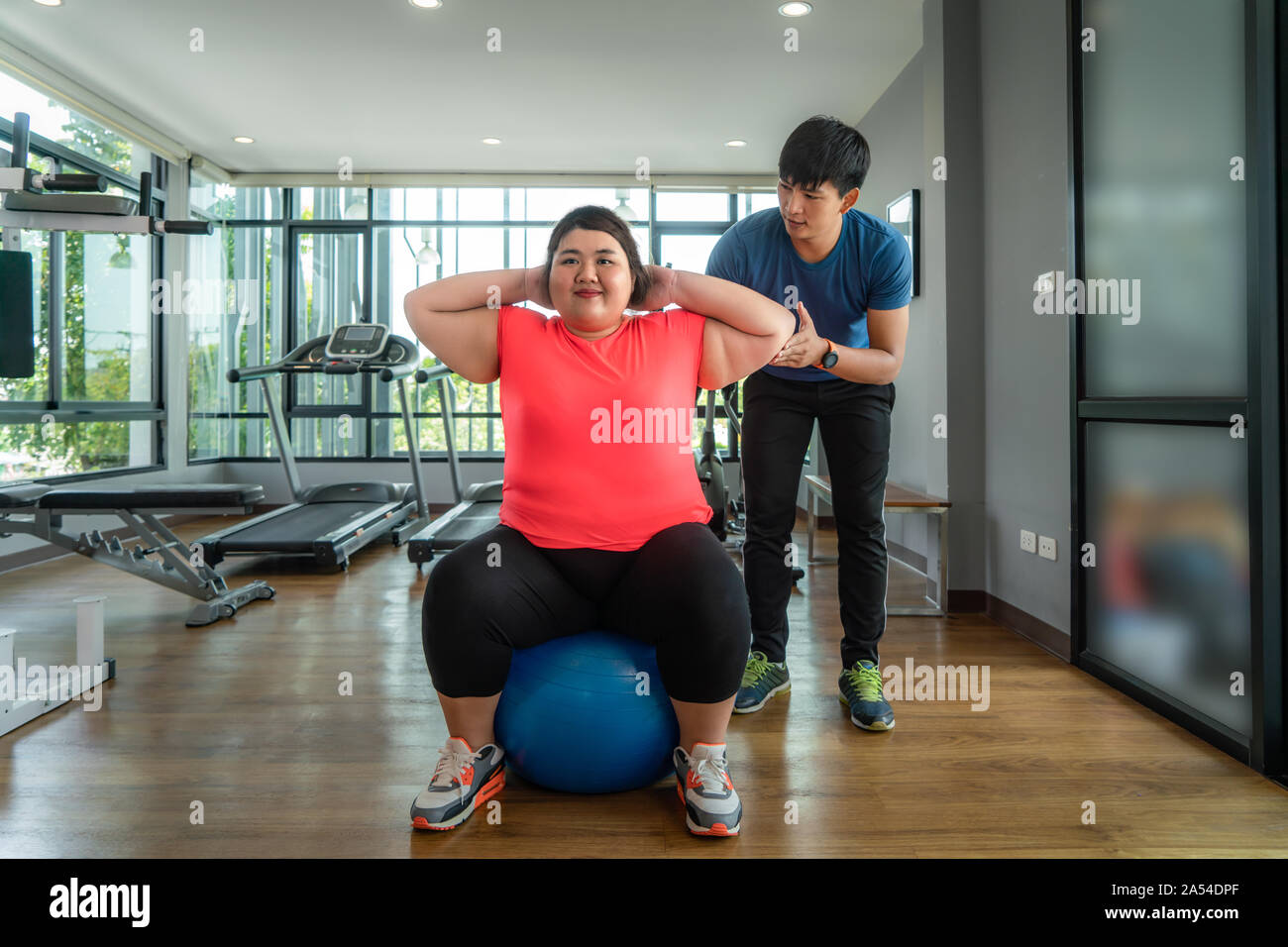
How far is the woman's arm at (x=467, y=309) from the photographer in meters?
1.50

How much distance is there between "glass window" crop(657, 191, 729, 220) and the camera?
6.21 meters

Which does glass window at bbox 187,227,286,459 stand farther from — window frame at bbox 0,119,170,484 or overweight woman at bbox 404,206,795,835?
overweight woman at bbox 404,206,795,835

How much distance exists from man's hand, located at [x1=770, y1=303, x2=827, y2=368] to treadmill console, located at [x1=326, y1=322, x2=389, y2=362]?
340 centimetres

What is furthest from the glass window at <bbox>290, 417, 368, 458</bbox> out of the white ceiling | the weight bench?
the weight bench

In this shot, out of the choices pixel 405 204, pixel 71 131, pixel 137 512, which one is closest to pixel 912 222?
pixel 137 512

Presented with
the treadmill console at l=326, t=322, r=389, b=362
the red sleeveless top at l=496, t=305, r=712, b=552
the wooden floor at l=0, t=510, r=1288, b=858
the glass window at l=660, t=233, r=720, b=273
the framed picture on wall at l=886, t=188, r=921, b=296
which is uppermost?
the glass window at l=660, t=233, r=720, b=273

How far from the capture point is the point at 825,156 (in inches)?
67.5

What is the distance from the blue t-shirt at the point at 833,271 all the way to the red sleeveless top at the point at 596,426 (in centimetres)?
49

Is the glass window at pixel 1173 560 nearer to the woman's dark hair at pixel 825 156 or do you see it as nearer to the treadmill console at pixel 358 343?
the woman's dark hair at pixel 825 156

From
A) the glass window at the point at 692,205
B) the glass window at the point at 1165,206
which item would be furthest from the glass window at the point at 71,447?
the glass window at the point at 1165,206

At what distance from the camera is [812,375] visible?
77.3 inches
